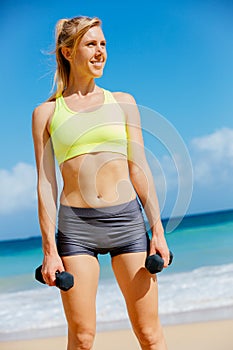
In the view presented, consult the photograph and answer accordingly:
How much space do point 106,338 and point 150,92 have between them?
6.52m

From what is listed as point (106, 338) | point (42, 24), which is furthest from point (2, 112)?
point (106, 338)

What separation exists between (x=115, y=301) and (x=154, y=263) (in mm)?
3922

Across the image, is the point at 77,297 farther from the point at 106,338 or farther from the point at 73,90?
the point at 106,338

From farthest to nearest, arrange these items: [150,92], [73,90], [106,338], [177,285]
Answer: [150,92], [177,285], [106,338], [73,90]

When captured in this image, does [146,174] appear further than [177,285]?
No

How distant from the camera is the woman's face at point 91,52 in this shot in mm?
2396

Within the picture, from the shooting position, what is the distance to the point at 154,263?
7.57 ft

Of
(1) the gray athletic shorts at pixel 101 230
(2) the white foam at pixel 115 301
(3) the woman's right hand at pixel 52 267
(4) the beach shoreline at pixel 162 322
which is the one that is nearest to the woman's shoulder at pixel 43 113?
(1) the gray athletic shorts at pixel 101 230

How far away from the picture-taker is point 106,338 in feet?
14.1

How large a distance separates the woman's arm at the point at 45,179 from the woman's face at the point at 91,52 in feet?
0.60

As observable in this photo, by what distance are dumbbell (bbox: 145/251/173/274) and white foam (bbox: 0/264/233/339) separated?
8.11 feet

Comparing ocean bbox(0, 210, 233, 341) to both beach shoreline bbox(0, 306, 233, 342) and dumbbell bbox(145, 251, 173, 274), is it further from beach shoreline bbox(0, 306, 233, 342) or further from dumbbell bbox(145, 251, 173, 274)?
dumbbell bbox(145, 251, 173, 274)

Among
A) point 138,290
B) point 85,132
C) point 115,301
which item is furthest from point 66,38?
point 115,301

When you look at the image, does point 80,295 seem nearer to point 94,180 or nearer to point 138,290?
point 138,290
